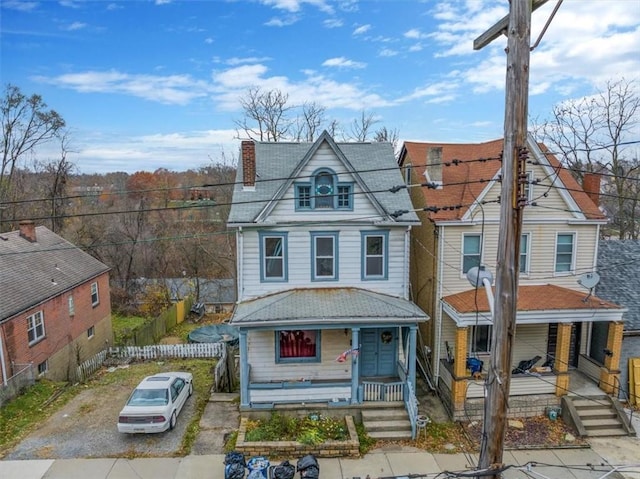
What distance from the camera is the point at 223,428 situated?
13.3 meters

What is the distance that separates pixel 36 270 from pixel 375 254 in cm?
1571

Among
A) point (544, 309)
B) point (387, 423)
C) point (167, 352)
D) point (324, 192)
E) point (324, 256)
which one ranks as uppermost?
point (324, 192)

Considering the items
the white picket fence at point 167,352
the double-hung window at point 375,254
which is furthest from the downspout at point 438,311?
the white picket fence at point 167,352

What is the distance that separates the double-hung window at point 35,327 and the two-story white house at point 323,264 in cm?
932

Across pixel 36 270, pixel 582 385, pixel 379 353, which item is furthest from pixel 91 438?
pixel 582 385

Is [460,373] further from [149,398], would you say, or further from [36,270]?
[36,270]

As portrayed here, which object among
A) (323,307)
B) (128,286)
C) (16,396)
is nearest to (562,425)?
(323,307)

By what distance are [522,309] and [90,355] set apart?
20987 millimetres

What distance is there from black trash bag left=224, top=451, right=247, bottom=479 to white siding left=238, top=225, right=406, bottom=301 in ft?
17.6

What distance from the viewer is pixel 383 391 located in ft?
46.1

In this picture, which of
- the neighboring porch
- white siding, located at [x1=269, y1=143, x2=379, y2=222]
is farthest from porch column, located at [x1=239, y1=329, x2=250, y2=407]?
the neighboring porch

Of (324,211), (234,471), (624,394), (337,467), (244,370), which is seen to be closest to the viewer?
(234,471)

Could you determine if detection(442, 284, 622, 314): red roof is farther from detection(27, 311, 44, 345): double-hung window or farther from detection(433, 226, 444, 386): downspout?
detection(27, 311, 44, 345): double-hung window

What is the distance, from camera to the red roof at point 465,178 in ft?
51.0
